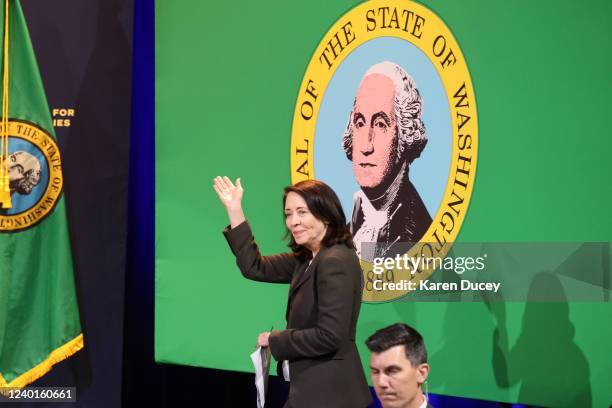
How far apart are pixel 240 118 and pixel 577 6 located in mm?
1853

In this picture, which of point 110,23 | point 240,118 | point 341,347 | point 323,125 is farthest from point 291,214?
point 110,23

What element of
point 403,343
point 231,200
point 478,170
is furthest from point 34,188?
point 403,343

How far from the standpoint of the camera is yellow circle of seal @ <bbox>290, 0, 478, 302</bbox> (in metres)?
3.73

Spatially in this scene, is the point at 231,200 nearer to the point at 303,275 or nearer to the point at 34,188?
the point at 303,275

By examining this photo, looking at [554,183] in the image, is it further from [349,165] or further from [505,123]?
[349,165]

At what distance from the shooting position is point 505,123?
358 centimetres

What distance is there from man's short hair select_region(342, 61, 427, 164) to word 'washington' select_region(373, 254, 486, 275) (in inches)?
17.5

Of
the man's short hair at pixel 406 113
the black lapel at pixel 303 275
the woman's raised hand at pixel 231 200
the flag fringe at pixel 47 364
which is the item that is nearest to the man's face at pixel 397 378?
the black lapel at pixel 303 275

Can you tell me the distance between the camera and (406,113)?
156 inches

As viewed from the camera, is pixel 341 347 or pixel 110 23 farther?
pixel 110 23

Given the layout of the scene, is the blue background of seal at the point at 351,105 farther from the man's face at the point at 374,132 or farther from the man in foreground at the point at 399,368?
the man in foreground at the point at 399,368

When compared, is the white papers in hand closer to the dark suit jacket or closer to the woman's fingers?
the dark suit jacket

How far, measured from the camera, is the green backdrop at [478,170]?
3.37 meters

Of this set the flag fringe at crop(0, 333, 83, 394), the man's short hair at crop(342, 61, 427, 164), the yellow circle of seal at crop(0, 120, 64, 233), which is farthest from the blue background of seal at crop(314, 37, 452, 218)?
the flag fringe at crop(0, 333, 83, 394)
